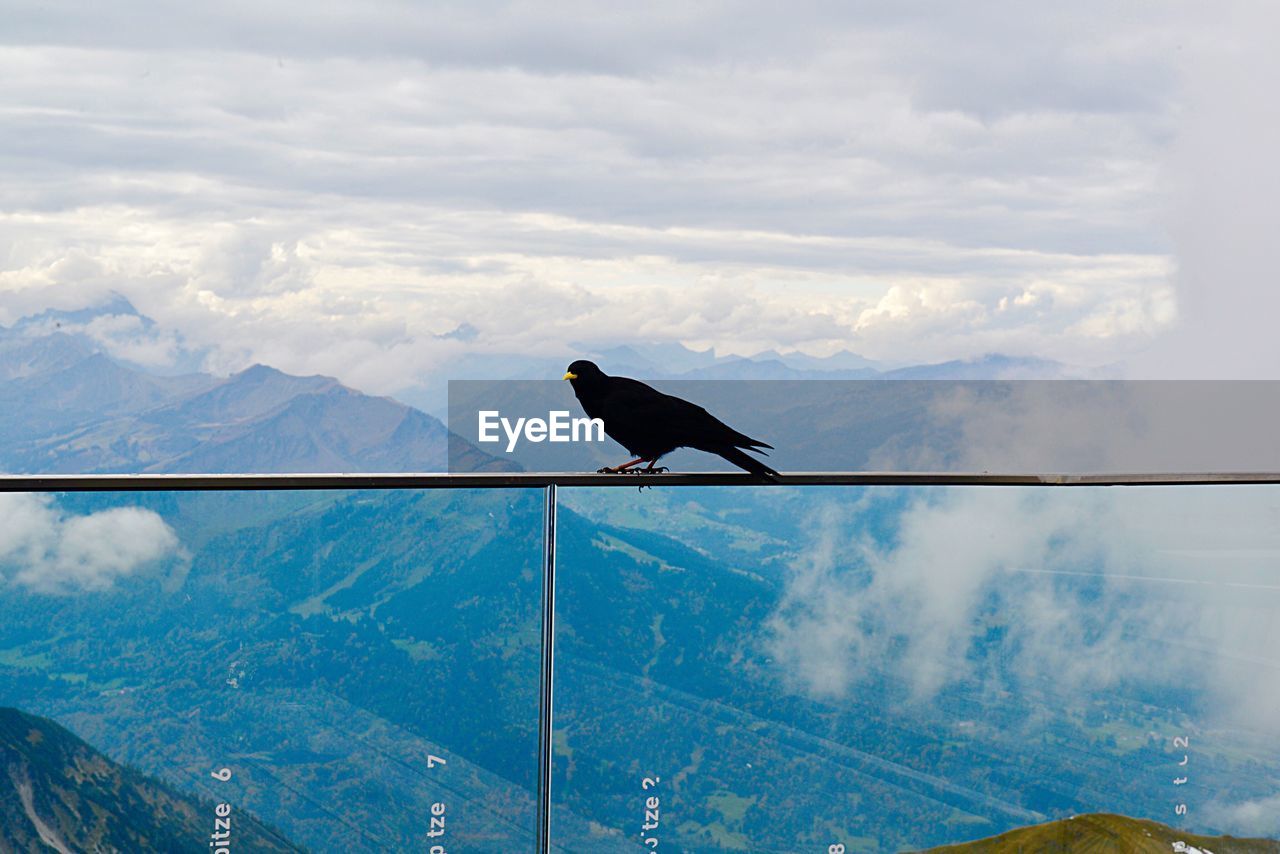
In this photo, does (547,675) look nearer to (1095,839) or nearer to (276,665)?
(276,665)

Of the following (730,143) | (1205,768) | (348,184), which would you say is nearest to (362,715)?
(1205,768)

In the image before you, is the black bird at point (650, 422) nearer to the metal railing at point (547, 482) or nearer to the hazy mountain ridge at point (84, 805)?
the metal railing at point (547, 482)

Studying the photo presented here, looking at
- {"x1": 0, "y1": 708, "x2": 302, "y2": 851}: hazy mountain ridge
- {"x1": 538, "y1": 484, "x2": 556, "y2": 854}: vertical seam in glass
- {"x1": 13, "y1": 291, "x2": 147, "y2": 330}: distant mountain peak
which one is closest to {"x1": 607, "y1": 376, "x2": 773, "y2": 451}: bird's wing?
{"x1": 538, "y1": 484, "x2": 556, "y2": 854}: vertical seam in glass

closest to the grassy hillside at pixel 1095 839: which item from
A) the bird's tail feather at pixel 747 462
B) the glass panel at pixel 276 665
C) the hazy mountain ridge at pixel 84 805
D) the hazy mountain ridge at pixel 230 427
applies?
the bird's tail feather at pixel 747 462

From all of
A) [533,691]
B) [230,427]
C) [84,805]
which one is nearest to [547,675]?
[533,691]

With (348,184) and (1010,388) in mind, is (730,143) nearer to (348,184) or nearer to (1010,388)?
(1010,388)

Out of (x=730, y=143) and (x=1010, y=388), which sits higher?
(x=730, y=143)

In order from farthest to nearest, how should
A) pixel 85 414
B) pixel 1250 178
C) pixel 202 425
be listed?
pixel 85 414 < pixel 202 425 < pixel 1250 178
